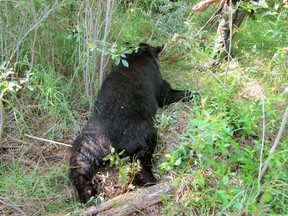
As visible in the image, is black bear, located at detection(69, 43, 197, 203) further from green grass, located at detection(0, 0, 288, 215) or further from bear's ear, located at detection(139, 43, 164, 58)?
bear's ear, located at detection(139, 43, 164, 58)

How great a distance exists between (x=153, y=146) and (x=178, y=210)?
760mm

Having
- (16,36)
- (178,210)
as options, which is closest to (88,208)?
(178,210)

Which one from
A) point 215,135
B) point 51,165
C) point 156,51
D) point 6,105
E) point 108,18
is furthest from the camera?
point 156,51

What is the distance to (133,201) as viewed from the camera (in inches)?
81.4

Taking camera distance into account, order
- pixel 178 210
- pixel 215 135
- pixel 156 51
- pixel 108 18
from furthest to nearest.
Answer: pixel 156 51 → pixel 108 18 → pixel 178 210 → pixel 215 135

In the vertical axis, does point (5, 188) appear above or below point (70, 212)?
above

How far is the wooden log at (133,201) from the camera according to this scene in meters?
2.02

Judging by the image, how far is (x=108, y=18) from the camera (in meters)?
2.76

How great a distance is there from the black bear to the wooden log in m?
0.19

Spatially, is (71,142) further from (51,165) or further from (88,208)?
(88,208)

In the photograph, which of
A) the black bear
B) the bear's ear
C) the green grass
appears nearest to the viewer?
the green grass

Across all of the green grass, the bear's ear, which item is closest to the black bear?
the green grass

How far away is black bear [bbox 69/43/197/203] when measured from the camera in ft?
7.81

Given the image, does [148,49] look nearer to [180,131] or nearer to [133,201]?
[180,131]
